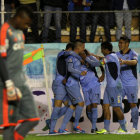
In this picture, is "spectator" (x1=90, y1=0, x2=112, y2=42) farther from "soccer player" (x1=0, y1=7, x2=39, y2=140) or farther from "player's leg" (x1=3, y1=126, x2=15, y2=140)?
"player's leg" (x1=3, y1=126, x2=15, y2=140)

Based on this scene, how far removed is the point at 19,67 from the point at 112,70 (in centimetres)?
509

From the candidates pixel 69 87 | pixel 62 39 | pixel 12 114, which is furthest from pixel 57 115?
pixel 12 114

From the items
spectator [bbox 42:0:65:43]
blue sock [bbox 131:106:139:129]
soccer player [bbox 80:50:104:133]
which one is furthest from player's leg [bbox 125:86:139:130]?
spectator [bbox 42:0:65:43]

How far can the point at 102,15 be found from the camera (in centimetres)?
1298

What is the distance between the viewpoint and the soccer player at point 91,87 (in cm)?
1155

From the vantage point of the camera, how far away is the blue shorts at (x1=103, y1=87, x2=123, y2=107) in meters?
11.2

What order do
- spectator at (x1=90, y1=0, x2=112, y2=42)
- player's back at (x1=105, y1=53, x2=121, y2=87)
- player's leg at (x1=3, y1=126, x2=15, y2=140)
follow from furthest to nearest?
spectator at (x1=90, y1=0, x2=112, y2=42)
player's back at (x1=105, y1=53, x2=121, y2=87)
player's leg at (x1=3, y1=126, x2=15, y2=140)

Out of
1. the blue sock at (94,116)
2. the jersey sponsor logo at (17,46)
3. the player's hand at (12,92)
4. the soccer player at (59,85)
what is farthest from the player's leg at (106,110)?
the player's hand at (12,92)

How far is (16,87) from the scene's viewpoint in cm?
615

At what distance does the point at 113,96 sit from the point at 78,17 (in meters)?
2.57

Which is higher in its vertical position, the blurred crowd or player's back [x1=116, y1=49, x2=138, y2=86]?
the blurred crowd

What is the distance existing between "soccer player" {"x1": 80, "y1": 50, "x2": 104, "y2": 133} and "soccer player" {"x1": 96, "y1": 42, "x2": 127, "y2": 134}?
261 millimetres

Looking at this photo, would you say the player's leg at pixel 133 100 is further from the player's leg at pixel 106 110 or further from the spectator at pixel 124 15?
the spectator at pixel 124 15

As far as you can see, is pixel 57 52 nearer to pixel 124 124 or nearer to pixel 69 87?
pixel 69 87
